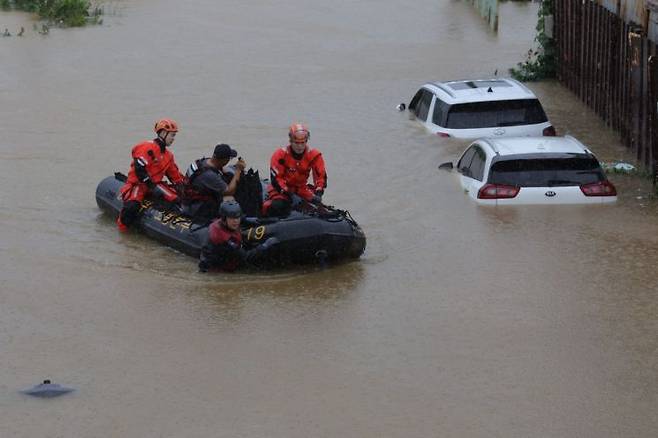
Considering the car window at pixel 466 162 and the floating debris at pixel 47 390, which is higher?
the car window at pixel 466 162

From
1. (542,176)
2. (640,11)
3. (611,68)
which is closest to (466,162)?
(542,176)

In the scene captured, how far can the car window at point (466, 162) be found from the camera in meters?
20.5

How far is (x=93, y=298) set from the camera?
672 inches

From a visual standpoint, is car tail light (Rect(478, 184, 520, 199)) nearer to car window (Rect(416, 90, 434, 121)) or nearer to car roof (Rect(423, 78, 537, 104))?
car roof (Rect(423, 78, 537, 104))

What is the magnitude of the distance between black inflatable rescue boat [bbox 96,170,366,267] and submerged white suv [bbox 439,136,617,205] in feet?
7.48

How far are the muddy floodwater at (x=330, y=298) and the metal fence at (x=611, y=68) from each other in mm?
454

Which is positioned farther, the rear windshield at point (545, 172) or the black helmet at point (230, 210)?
the rear windshield at point (545, 172)

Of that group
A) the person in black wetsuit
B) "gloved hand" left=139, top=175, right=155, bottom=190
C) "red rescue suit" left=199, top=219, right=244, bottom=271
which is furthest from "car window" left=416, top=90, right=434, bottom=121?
"red rescue suit" left=199, top=219, right=244, bottom=271

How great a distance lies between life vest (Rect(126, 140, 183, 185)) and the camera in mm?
18875

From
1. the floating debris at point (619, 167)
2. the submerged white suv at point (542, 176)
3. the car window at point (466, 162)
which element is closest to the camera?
the submerged white suv at point (542, 176)

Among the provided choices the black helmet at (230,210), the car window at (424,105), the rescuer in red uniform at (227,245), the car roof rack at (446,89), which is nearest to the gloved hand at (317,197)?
the rescuer in red uniform at (227,245)

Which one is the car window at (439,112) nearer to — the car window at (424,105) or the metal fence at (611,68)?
the car window at (424,105)

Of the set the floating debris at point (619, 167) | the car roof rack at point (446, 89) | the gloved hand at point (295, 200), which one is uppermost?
the car roof rack at point (446, 89)

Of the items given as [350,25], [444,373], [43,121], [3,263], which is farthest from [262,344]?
[350,25]
